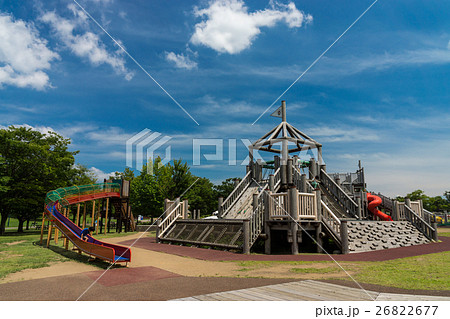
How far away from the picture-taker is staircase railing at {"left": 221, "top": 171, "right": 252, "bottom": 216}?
20.8 metres

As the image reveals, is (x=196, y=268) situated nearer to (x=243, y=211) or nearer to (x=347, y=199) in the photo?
(x=243, y=211)

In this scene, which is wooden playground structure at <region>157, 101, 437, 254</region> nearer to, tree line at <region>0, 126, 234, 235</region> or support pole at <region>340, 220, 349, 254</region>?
support pole at <region>340, 220, 349, 254</region>

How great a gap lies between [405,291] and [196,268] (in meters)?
5.63

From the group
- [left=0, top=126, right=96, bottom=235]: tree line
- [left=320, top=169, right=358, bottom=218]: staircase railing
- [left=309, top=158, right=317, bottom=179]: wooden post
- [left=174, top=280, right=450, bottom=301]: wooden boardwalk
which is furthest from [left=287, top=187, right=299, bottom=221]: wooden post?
[left=0, top=126, right=96, bottom=235]: tree line

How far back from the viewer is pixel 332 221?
44.2ft

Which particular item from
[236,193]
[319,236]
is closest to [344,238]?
[319,236]

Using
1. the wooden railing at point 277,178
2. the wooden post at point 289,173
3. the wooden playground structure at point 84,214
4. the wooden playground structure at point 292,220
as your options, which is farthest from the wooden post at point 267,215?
the wooden post at point 289,173

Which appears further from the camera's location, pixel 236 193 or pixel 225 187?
pixel 225 187

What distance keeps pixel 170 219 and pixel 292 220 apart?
9643mm

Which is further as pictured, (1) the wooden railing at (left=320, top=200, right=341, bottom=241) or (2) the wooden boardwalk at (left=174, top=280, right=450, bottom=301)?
(1) the wooden railing at (left=320, top=200, right=341, bottom=241)

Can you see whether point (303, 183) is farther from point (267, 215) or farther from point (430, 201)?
point (430, 201)

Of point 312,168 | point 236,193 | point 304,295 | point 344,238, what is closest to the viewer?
point 304,295
